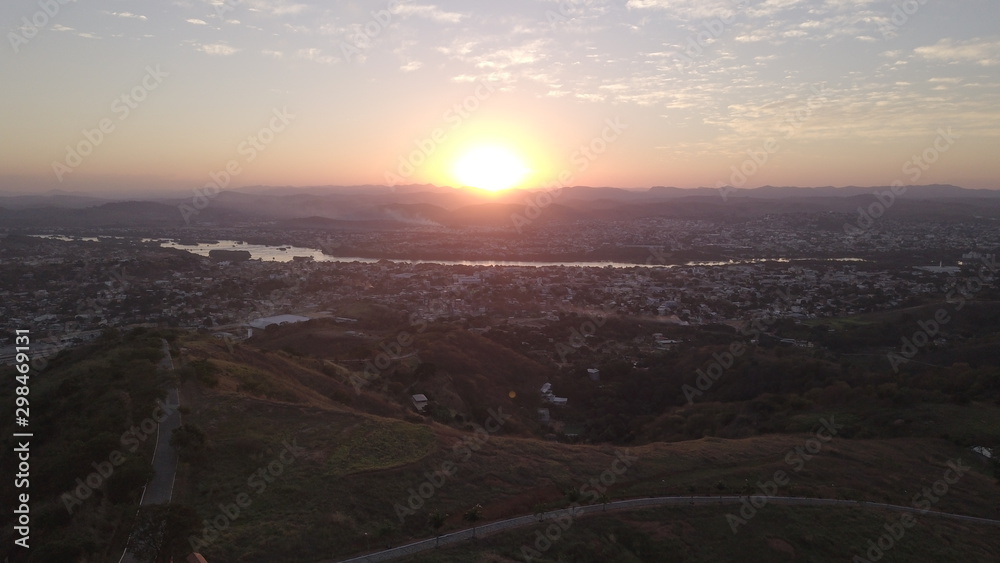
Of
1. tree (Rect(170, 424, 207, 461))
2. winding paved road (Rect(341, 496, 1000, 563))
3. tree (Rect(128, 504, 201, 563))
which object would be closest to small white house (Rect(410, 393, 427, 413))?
tree (Rect(170, 424, 207, 461))

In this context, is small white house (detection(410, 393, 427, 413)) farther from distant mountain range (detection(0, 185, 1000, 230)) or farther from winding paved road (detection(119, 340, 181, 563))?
distant mountain range (detection(0, 185, 1000, 230))

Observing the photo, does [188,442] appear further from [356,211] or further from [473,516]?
[356,211]

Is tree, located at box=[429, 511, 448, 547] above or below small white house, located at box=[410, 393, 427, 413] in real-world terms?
above

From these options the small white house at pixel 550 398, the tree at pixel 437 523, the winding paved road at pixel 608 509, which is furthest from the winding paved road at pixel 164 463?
the small white house at pixel 550 398

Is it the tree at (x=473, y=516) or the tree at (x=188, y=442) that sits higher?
the tree at (x=188, y=442)

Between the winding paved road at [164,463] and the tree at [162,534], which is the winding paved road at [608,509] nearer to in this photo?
the tree at [162,534]

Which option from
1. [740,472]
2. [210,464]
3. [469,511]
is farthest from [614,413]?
[210,464]

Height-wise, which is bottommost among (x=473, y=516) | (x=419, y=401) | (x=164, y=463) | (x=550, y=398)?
(x=550, y=398)

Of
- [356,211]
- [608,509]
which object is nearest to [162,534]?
[608,509]
